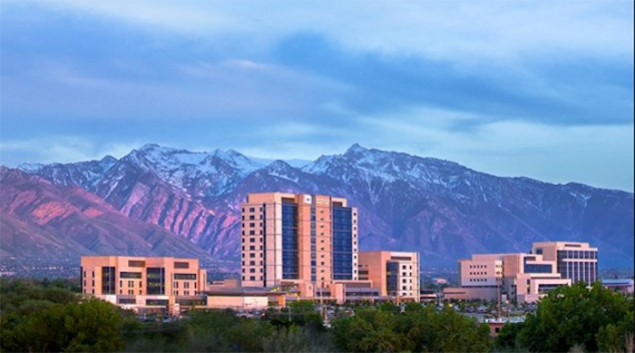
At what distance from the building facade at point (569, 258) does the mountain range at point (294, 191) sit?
2270cm

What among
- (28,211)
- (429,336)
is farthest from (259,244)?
(429,336)

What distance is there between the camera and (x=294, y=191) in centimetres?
16612

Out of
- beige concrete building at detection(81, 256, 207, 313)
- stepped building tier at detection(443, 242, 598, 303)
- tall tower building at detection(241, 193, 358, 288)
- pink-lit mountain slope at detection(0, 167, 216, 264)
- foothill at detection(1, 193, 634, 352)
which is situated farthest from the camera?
stepped building tier at detection(443, 242, 598, 303)

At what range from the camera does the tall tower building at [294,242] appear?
83312 millimetres

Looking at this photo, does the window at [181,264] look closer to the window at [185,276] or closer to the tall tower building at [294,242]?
the window at [185,276]

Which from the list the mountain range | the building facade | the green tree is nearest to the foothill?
the green tree

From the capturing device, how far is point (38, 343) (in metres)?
32.2

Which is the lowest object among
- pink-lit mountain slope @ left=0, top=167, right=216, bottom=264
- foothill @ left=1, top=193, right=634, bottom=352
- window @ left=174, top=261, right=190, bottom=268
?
foothill @ left=1, top=193, right=634, bottom=352

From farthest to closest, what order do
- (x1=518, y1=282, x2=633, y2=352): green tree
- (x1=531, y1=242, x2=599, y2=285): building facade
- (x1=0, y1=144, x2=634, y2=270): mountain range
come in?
(x1=0, y1=144, x2=634, y2=270): mountain range
(x1=531, y1=242, x2=599, y2=285): building facade
(x1=518, y1=282, x2=633, y2=352): green tree

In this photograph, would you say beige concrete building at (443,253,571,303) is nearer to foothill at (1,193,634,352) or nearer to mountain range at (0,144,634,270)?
foothill at (1,193,634,352)

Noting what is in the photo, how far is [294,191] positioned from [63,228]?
272ft

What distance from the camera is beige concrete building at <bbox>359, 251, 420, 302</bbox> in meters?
85.6

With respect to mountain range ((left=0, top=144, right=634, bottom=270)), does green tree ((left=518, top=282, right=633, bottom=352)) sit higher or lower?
lower

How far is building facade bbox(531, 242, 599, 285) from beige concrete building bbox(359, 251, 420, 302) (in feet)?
38.6
